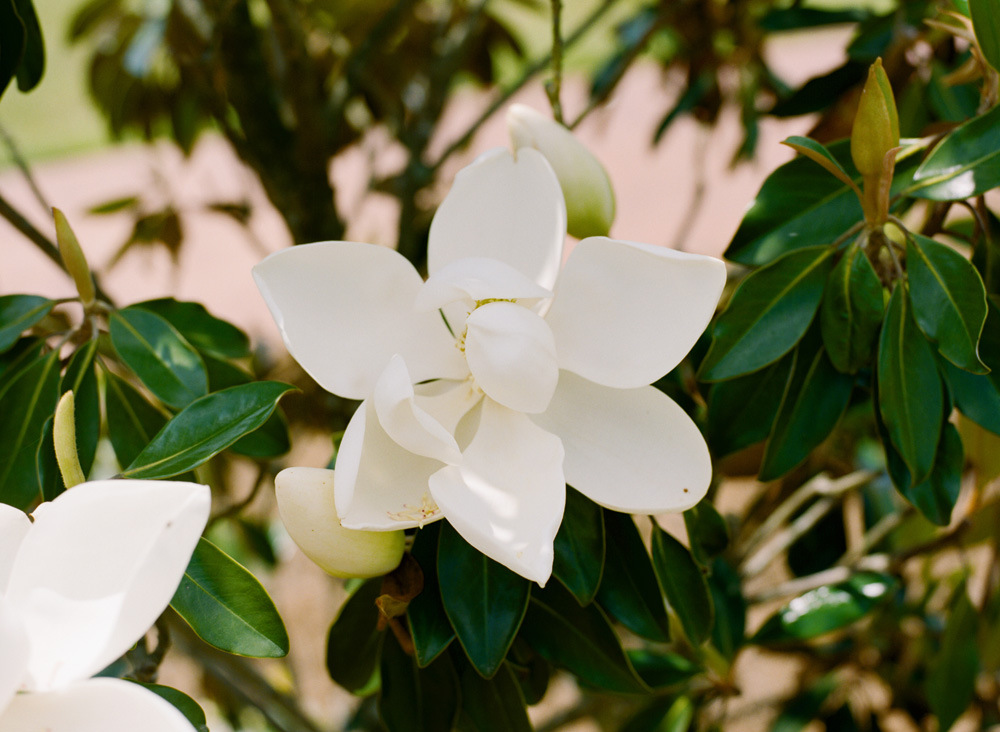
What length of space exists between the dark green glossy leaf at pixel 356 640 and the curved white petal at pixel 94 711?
294 millimetres

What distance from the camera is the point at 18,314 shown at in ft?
2.08

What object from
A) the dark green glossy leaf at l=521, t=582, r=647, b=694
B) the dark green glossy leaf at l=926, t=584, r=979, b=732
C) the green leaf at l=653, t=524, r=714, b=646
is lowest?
the dark green glossy leaf at l=926, t=584, r=979, b=732

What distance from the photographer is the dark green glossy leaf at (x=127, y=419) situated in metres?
0.64

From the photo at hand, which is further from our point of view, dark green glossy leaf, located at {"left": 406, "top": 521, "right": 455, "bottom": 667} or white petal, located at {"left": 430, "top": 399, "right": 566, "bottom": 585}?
dark green glossy leaf, located at {"left": 406, "top": 521, "right": 455, "bottom": 667}

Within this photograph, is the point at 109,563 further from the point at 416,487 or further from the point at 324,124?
the point at 324,124

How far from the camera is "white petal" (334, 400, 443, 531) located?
1.47ft

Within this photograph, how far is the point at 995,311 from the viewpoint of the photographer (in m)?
0.58

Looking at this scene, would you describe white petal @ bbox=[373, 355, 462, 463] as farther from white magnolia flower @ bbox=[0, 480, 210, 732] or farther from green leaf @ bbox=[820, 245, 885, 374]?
green leaf @ bbox=[820, 245, 885, 374]

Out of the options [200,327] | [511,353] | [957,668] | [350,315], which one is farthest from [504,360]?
[957,668]

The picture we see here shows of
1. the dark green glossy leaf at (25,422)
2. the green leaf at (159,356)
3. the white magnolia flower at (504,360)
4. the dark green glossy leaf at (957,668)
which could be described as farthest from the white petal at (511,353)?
the dark green glossy leaf at (957,668)

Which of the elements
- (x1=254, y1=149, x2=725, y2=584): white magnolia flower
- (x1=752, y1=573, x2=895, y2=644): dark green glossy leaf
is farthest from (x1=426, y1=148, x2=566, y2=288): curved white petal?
(x1=752, y1=573, x2=895, y2=644): dark green glossy leaf

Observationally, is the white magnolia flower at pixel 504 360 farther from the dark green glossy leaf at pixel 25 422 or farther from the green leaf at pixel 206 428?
the dark green glossy leaf at pixel 25 422

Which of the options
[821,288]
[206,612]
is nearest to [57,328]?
[206,612]

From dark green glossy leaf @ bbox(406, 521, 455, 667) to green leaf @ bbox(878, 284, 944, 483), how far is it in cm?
31
